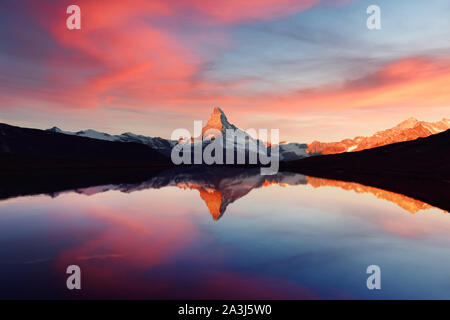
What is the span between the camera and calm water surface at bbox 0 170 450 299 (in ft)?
34.0

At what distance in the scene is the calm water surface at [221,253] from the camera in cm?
1036

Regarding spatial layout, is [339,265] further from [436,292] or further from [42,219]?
[42,219]

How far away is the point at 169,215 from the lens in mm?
25125

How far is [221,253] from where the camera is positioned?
14.6 meters

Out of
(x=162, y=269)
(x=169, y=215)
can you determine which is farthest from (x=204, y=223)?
(x=162, y=269)

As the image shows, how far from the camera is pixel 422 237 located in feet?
61.2

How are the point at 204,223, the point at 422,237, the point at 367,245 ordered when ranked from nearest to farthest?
1. the point at 367,245
2. the point at 422,237
3. the point at 204,223

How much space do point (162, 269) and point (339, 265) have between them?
26.1 feet

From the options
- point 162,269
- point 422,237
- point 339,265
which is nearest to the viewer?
point 162,269

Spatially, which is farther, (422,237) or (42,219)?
(42,219)
